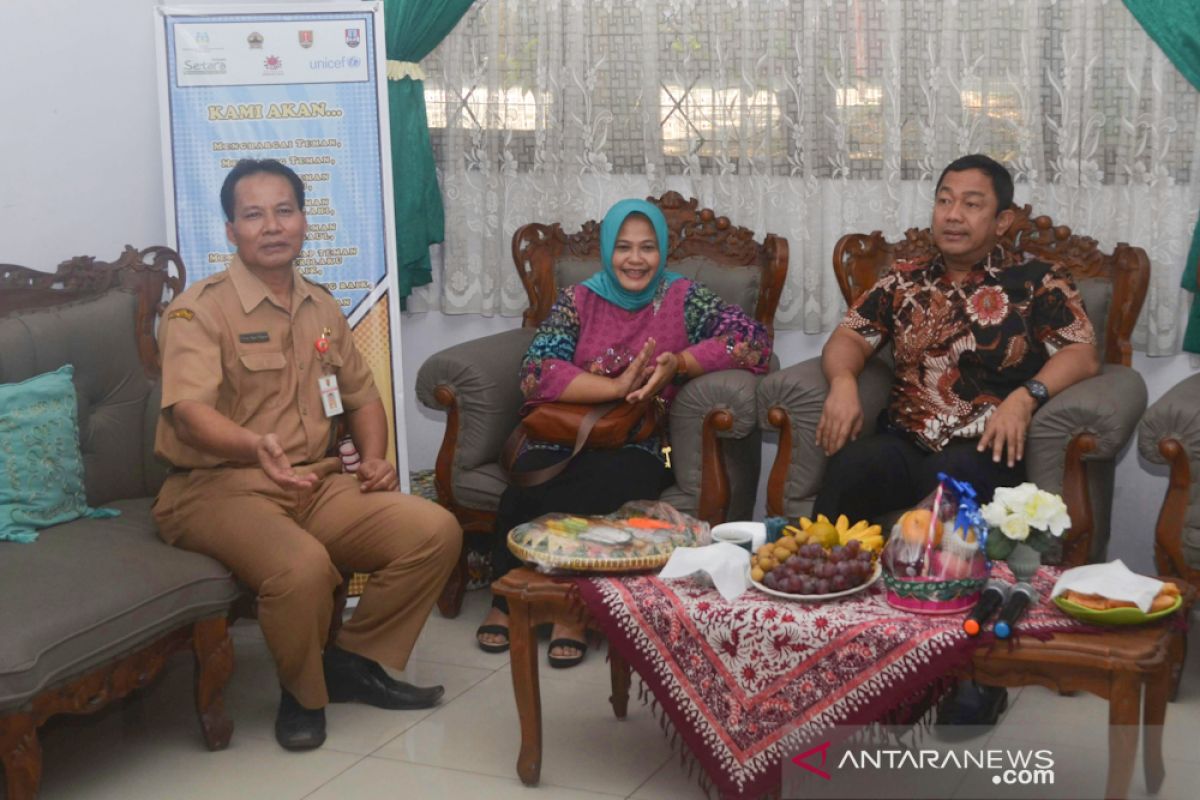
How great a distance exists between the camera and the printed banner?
3811 millimetres

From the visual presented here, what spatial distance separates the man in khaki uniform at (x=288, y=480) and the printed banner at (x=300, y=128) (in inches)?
24.9

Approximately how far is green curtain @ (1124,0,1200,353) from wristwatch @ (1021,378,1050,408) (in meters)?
0.73

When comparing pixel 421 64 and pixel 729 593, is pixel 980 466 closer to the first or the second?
pixel 729 593

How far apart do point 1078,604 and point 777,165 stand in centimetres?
214

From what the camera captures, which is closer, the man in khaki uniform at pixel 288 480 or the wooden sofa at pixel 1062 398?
the man in khaki uniform at pixel 288 480

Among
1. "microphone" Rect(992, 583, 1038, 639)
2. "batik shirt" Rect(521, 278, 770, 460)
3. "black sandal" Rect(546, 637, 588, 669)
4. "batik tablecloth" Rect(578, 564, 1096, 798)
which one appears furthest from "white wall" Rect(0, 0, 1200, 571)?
"microphone" Rect(992, 583, 1038, 639)

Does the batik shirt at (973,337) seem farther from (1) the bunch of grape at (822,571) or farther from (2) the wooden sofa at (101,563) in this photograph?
(2) the wooden sofa at (101,563)

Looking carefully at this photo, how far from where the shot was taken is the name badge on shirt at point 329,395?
3137 millimetres

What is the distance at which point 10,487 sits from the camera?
288cm

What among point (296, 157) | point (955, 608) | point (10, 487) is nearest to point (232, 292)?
point (10, 487)

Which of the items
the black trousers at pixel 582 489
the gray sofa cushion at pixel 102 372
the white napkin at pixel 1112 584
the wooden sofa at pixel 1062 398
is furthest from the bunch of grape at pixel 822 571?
the gray sofa cushion at pixel 102 372

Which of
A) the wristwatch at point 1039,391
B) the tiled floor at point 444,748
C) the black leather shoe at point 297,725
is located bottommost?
the tiled floor at point 444,748

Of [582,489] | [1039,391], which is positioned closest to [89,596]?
[582,489]

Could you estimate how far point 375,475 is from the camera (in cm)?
312
